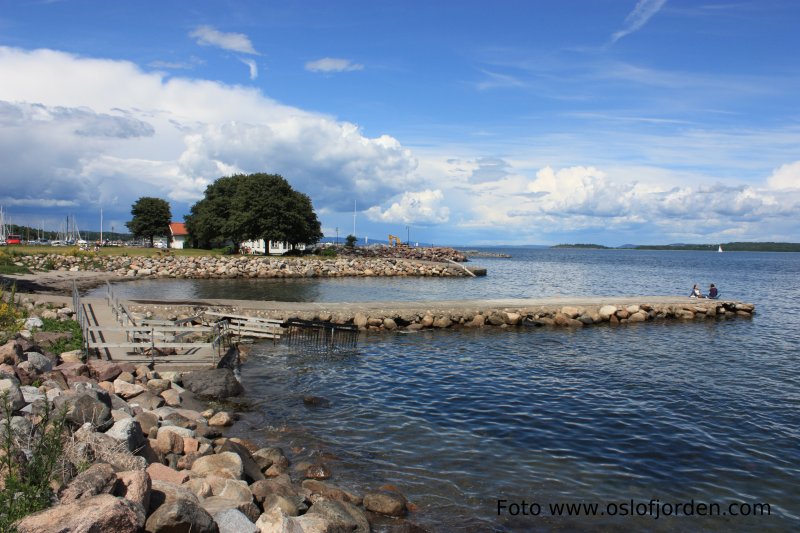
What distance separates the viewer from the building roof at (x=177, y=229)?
400 ft

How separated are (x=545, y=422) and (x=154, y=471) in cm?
994

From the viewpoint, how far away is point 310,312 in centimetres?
2939

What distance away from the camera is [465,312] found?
1249 inches

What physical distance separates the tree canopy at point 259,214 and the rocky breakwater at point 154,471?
6864 cm

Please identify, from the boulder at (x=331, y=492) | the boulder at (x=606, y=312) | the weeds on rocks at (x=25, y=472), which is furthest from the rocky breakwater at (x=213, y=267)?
the weeds on rocks at (x=25, y=472)

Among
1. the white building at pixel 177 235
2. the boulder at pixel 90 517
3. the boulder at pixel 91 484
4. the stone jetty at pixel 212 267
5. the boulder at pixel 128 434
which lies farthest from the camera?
the white building at pixel 177 235

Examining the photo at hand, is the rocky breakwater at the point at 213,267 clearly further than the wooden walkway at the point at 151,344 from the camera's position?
Yes

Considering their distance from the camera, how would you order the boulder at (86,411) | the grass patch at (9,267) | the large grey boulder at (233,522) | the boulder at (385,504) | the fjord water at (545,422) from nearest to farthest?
1. the large grey boulder at (233,522)
2. the boulder at (86,411)
3. the boulder at (385,504)
4. the fjord water at (545,422)
5. the grass patch at (9,267)

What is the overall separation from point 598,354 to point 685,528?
15226 millimetres

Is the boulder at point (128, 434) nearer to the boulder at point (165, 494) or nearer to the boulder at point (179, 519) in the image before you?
the boulder at point (165, 494)

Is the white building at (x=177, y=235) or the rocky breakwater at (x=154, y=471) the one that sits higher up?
the white building at (x=177, y=235)

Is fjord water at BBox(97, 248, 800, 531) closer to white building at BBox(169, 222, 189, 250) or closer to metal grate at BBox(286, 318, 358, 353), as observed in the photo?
metal grate at BBox(286, 318, 358, 353)

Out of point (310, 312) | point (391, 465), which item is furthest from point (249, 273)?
point (391, 465)

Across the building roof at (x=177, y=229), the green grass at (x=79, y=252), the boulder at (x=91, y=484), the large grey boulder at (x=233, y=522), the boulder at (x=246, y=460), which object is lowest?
the boulder at (x=246, y=460)
